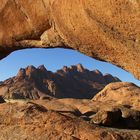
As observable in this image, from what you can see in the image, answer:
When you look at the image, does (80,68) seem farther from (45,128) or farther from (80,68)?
(45,128)

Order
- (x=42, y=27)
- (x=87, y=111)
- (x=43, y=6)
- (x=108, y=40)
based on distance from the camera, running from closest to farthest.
Result: (x=108, y=40)
(x=43, y=6)
(x=42, y=27)
(x=87, y=111)

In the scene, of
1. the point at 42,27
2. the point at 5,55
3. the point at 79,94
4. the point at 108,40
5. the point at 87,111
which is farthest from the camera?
the point at 79,94

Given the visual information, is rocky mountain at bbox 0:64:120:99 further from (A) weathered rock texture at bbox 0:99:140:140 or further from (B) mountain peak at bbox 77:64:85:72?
(A) weathered rock texture at bbox 0:99:140:140

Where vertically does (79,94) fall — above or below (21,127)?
above

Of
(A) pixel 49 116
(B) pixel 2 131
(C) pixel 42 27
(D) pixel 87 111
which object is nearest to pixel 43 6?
(C) pixel 42 27

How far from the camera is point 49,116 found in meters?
16.1

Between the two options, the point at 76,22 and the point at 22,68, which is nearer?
the point at 76,22

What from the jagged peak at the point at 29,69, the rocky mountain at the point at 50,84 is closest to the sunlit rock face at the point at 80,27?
the rocky mountain at the point at 50,84

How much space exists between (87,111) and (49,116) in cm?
2449

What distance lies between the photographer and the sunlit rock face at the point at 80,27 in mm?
11312

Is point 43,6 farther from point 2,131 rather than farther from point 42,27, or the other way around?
point 2,131

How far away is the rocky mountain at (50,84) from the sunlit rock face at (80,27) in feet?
256

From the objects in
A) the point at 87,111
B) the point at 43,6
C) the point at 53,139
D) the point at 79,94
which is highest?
the point at 79,94

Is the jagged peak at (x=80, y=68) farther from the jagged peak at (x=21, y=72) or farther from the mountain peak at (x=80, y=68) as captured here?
the jagged peak at (x=21, y=72)
